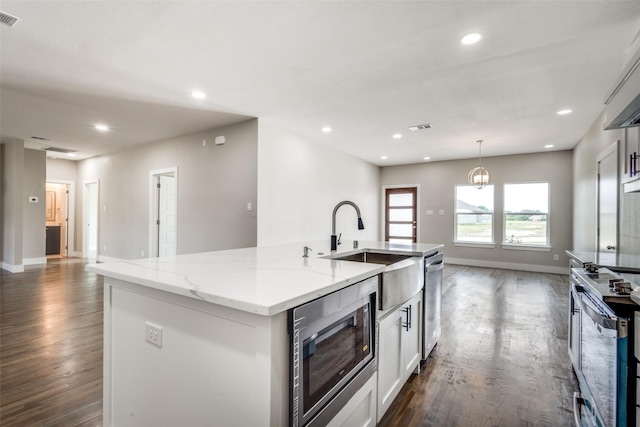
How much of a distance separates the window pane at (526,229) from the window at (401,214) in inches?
85.1

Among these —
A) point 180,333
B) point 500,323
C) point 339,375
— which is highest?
point 180,333

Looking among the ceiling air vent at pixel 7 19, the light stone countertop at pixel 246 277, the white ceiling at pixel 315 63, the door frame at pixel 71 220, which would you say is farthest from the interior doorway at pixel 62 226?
the light stone countertop at pixel 246 277

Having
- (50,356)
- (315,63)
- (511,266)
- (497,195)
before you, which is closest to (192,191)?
(50,356)

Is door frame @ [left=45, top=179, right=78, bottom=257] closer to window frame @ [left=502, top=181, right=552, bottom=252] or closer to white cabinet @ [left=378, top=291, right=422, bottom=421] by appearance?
white cabinet @ [left=378, top=291, right=422, bottom=421]

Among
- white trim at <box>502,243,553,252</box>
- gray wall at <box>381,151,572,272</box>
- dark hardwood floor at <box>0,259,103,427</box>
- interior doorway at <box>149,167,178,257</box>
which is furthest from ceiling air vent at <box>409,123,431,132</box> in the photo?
dark hardwood floor at <box>0,259,103,427</box>

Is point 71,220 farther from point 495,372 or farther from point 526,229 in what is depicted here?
point 526,229

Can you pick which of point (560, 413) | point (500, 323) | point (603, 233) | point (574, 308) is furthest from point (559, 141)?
point (560, 413)

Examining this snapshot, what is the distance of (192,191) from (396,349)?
178 inches

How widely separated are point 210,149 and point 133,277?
408cm

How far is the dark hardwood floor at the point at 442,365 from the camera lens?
180 cm

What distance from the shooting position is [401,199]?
27.5ft

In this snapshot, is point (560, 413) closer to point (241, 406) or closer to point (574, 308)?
point (574, 308)

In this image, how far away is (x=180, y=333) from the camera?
3.90 feet

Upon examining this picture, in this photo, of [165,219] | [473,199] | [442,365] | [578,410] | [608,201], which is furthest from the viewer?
[473,199]
